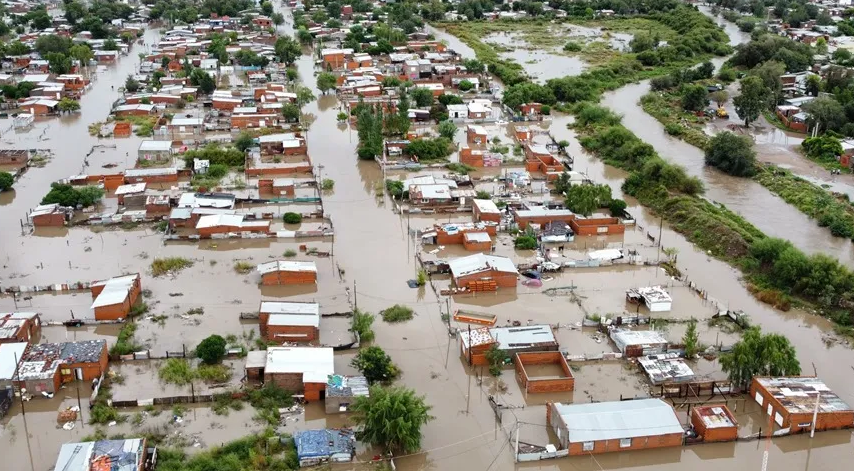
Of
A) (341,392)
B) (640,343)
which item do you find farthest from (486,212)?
(341,392)

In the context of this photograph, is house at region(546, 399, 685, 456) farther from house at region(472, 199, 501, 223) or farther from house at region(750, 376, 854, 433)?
house at region(472, 199, 501, 223)

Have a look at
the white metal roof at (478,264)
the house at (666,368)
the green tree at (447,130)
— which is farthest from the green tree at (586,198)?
the green tree at (447,130)

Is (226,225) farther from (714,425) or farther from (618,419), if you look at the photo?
(714,425)

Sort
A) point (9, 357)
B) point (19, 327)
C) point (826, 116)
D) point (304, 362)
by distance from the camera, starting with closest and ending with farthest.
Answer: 1. point (9, 357)
2. point (304, 362)
3. point (19, 327)
4. point (826, 116)

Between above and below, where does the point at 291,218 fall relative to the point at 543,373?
above

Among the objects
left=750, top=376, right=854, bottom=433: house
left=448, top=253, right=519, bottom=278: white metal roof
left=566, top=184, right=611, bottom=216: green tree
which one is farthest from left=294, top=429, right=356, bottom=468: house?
left=566, top=184, right=611, bottom=216: green tree

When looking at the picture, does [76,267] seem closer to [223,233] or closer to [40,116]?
[223,233]
